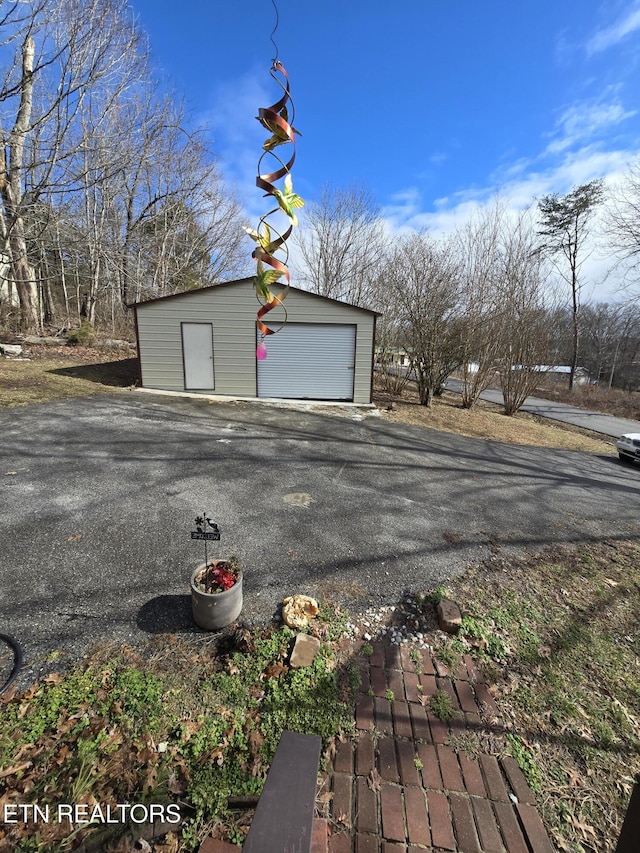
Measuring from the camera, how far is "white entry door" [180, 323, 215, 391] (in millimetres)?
10148

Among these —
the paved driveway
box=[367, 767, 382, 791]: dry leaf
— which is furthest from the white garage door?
box=[367, 767, 382, 791]: dry leaf

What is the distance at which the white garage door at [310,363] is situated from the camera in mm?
10328

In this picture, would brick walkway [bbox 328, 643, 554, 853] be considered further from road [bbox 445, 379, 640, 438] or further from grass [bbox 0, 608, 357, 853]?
road [bbox 445, 379, 640, 438]

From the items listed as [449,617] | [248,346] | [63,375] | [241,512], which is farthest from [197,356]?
[449,617]

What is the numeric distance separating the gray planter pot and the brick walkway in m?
0.93

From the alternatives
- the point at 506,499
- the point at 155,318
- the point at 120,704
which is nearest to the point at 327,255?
the point at 155,318

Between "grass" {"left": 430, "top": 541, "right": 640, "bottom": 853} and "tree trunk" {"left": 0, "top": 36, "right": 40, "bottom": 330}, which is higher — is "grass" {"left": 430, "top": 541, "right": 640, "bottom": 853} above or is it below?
below

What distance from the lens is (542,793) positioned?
1581mm

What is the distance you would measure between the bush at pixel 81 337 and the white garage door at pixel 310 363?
8.62 meters

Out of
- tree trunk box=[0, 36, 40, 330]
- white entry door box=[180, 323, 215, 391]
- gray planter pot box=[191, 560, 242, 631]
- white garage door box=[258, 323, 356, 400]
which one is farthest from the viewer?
white garage door box=[258, 323, 356, 400]

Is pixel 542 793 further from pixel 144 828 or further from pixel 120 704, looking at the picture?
pixel 120 704

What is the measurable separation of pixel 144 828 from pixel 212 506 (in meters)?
2.64

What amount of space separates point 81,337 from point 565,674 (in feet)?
55.7

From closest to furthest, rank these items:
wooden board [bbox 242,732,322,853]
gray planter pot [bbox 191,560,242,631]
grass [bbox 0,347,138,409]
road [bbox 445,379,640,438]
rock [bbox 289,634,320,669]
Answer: wooden board [bbox 242,732,322,853] < rock [bbox 289,634,320,669] < gray planter pot [bbox 191,560,242,631] < grass [bbox 0,347,138,409] < road [bbox 445,379,640,438]
